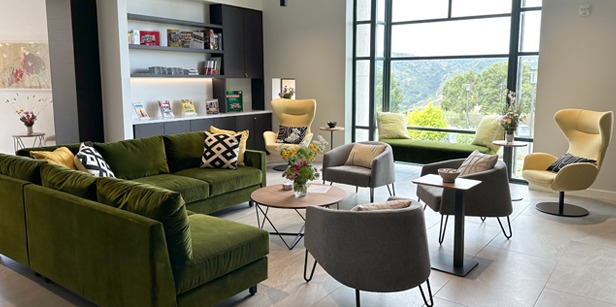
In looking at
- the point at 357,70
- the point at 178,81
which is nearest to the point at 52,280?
the point at 178,81

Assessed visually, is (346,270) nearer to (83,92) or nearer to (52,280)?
(52,280)

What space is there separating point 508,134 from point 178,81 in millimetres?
4998

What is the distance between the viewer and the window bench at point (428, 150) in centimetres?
649

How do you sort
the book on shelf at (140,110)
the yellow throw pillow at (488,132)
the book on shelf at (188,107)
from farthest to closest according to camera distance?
the book on shelf at (188,107)
the book on shelf at (140,110)
the yellow throw pillow at (488,132)

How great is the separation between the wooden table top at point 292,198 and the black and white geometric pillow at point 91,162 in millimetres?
1320

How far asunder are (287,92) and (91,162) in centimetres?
464

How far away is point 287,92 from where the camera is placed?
834 cm

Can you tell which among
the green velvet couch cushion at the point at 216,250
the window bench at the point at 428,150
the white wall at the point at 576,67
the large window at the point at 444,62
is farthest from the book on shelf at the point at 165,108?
the white wall at the point at 576,67

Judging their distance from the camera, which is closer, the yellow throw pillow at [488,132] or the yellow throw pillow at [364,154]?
the yellow throw pillow at [364,154]

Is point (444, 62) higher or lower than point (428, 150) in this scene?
higher

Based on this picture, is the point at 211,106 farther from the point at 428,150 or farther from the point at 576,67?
the point at 576,67

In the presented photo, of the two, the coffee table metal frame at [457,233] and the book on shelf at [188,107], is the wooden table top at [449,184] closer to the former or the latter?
the coffee table metal frame at [457,233]

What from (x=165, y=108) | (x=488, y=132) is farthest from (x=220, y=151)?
(x=488, y=132)

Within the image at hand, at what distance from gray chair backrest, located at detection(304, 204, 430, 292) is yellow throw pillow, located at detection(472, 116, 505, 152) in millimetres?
4079
